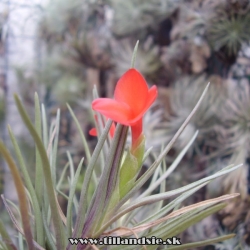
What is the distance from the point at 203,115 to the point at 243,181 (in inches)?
7.3

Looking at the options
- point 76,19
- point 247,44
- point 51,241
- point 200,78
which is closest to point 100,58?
point 76,19

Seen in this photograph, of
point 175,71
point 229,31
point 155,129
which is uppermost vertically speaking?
point 229,31

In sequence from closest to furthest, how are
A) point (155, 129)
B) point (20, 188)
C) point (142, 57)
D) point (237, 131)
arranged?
point (20, 188) < point (237, 131) < point (155, 129) < point (142, 57)

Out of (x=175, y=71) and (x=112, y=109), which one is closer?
(x=112, y=109)

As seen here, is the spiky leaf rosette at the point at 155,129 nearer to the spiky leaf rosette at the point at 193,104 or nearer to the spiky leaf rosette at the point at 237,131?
the spiky leaf rosette at the point at 193,104

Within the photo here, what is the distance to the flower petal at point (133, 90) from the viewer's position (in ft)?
0.60

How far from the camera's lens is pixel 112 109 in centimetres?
17

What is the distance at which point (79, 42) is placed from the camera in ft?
3.36

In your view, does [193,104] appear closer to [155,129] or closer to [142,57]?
[155,129]

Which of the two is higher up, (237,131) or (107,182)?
(107,182)

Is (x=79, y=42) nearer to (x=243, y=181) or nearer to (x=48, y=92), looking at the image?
(x=48, y=92)

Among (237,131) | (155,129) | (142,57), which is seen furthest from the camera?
(142,57)

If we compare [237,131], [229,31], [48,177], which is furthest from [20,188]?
[229,31]

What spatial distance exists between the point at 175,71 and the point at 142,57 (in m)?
0.12
